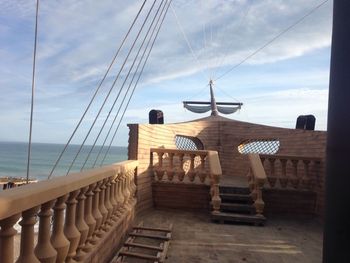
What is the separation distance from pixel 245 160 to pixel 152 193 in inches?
152

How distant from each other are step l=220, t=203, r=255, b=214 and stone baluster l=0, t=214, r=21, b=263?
607 centimetres

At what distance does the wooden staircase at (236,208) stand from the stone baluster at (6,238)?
5.54 m

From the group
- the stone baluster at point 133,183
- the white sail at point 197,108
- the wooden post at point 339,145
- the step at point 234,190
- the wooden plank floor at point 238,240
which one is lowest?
the wooden plank floor at point 238,240

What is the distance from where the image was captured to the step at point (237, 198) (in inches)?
302

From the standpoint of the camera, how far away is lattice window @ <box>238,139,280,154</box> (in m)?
10.3

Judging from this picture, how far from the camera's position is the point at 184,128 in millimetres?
10031

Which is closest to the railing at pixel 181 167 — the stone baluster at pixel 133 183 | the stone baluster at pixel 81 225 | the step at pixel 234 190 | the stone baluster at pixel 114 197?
the step at pixel 234 190

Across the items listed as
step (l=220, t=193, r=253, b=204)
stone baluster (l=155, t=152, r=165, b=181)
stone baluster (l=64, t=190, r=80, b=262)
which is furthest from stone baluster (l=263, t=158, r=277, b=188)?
stone baluster (l=64, t=190, r=80, b=262)

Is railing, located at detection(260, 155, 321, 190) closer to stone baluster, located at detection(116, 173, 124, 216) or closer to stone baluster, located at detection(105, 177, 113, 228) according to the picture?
stone baluster, located at detection(116, 173, 124, 216)

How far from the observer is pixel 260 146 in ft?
34.8

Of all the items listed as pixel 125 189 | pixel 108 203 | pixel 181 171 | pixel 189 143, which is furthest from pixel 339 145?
pixel 189 143

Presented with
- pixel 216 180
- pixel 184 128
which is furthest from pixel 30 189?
pixel 184 128

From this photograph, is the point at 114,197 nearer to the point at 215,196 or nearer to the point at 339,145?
the point at 215,196

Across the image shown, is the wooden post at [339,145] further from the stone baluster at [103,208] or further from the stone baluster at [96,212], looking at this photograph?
the stone baluster at [103,208]
